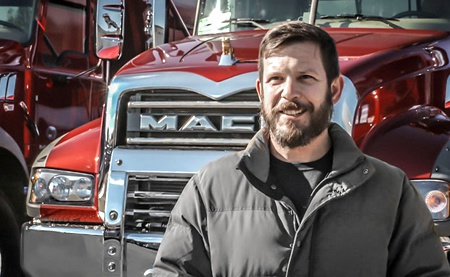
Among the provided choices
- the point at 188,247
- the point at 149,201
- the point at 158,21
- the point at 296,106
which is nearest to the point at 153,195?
the point at 149,201

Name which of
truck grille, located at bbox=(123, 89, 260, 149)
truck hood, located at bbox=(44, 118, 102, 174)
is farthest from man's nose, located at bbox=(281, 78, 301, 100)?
truck hood, located at bbox=(44, 118, 102, 174)

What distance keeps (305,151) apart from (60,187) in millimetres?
2396

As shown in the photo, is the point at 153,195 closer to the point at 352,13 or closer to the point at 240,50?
the point at 240,50

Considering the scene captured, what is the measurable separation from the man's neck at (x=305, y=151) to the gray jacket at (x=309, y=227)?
0.11ft

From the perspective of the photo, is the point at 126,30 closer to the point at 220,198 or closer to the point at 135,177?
the point at 135,177

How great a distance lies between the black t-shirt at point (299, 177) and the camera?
2469 mm

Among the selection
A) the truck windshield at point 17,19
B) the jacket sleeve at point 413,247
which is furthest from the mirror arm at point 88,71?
the jacket sleeve at point 413,247

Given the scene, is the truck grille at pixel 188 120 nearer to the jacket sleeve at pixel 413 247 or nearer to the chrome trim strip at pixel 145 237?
the chrome trim strip at pixel 145 237

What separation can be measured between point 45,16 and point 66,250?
2.51 meters

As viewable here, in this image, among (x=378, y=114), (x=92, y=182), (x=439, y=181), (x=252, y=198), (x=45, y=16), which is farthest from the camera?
(x=45, y=16)

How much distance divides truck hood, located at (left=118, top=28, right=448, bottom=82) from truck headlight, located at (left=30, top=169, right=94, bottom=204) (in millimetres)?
606

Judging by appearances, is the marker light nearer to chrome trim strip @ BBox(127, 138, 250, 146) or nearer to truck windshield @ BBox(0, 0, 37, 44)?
chrome trim strip @ BBox(127, 138, 250, 146)

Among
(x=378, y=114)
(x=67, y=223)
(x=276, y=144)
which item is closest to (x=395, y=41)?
(x=378, y=114)

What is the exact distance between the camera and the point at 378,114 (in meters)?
4.19
